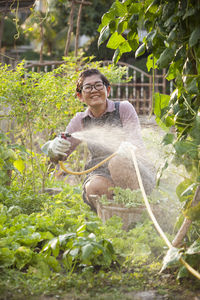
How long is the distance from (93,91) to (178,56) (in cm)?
145

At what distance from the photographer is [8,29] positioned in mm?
19875

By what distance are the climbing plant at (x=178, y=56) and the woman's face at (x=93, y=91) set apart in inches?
47.4

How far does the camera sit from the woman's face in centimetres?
328

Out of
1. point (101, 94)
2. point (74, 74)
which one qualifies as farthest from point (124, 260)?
point (74, 74)

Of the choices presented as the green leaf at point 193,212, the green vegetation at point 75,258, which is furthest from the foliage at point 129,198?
the green leaf at point 193,212

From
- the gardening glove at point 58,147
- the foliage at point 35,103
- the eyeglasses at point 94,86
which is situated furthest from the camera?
the foliage at point 35,103

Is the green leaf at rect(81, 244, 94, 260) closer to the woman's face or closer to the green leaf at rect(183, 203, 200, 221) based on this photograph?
the green leaf at rect(183, 203, 200, 221)

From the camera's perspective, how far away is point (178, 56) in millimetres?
1888

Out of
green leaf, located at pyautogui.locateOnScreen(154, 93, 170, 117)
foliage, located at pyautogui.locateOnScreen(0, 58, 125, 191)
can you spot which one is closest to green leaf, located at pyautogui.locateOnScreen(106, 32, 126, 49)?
green leaf, located at pyautogui.locateOnScreen(154, 93, 170, 117)

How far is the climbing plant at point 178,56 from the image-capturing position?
1713mm

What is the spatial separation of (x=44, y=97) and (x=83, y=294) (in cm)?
236

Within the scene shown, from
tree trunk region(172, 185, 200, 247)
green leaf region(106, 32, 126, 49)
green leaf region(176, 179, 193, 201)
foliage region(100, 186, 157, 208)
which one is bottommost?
foliage region(100, 186, 157, 208)

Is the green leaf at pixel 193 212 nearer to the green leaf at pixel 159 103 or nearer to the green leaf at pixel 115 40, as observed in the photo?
the green leaf at pixel 159 103

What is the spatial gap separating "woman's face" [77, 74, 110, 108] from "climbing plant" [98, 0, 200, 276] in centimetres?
120
